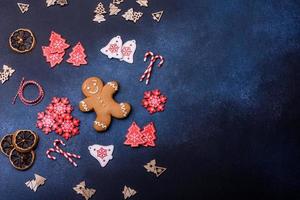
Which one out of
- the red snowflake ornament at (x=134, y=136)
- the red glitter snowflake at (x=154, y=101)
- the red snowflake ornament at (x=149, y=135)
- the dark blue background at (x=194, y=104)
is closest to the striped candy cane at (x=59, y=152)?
the dark blue background at (x=194, y=104)

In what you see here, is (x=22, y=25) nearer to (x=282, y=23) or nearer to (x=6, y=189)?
(x=6, y=189)

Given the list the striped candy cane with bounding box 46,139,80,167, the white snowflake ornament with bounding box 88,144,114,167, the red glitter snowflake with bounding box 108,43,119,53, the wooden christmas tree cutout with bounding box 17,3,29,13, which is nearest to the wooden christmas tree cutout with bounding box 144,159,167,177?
the white snowflake ornament with bounding box 88,144,114,167

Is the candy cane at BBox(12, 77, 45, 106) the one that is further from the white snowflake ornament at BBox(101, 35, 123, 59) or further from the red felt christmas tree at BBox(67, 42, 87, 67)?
the white snowflake ornament at BBox(101, 35, 123, 59)

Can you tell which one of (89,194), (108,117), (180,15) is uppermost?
(180,15)

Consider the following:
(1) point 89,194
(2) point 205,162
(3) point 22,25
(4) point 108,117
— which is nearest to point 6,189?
(1) point 89,194

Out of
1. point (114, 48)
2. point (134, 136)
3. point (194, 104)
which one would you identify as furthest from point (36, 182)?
point (194, 104)

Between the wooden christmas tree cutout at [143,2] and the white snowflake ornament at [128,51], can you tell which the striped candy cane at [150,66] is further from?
the wooden christmas tree cutout at [143,2]

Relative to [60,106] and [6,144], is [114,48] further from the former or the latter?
[6,144]
